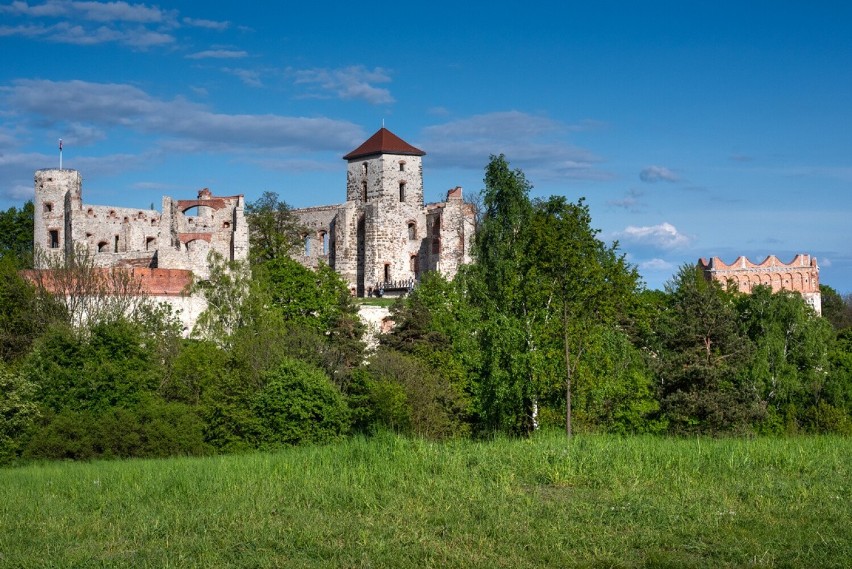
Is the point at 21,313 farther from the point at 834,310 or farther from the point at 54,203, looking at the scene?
the point at 834,310

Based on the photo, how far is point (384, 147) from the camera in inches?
2152

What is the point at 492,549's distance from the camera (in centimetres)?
1109

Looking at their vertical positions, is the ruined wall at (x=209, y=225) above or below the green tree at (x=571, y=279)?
above

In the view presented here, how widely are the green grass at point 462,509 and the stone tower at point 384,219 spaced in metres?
36.7

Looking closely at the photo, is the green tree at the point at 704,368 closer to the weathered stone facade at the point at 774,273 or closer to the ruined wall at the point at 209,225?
the ruined wall at the point at 209,225

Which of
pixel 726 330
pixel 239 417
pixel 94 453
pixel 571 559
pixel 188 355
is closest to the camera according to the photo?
pixel 571 559

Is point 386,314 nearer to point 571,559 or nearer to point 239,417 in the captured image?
point 239,417

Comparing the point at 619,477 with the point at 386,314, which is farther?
the point at 386,314

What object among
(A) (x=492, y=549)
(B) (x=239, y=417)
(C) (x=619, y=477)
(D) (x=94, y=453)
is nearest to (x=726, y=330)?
(B) (x=239, y=417)

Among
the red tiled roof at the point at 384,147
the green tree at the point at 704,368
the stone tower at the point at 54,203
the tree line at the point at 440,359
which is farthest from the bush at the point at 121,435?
the red tiled roof at the point at 384,147

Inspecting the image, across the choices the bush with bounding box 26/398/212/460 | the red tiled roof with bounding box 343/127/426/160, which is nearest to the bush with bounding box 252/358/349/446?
the bush with bounding box 26/398/212/460

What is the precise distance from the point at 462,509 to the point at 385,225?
1639 inches

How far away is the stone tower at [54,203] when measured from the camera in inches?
1941

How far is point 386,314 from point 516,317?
49.5ft
